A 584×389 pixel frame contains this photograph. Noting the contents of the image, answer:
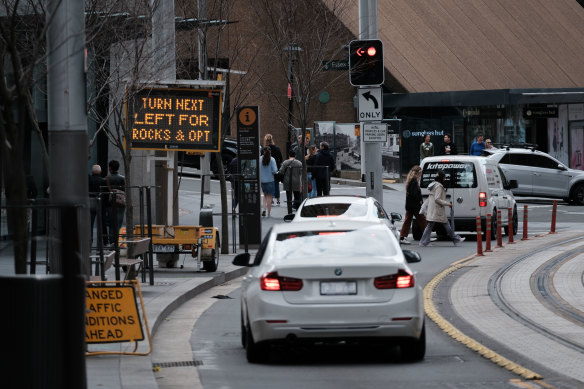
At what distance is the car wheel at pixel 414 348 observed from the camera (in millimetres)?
10383

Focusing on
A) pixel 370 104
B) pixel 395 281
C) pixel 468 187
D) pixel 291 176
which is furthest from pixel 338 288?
pixel 291 176

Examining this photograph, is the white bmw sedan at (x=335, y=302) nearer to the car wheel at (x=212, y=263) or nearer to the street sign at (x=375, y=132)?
the car wheel at (x=212, y=263)

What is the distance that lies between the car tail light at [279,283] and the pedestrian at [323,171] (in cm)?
2051

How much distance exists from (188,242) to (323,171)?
12.7 meters

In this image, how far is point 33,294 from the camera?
6715 mm

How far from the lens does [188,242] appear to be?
19.0 m

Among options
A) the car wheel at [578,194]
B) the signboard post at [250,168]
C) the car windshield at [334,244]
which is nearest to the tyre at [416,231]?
the signboard post at [250,168]

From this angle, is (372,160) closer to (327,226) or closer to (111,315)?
(327,226)

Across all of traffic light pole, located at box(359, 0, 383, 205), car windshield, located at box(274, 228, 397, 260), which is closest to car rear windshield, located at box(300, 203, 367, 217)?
traffic light pole, located at box(359, 0, 383, 205)

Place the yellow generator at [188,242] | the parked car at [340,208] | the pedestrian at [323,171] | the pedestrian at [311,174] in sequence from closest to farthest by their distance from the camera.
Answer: the parked car at [340,208]
the yellow generator at [188,242]
the pedestrian at [323,171]
the pedestrian at [311,174]

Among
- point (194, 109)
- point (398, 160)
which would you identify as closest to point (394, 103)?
point (398, 160)

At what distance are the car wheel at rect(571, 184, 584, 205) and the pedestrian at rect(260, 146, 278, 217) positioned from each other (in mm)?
11491

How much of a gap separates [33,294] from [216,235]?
12788 millimetres

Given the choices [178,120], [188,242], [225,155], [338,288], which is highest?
[178,120]
